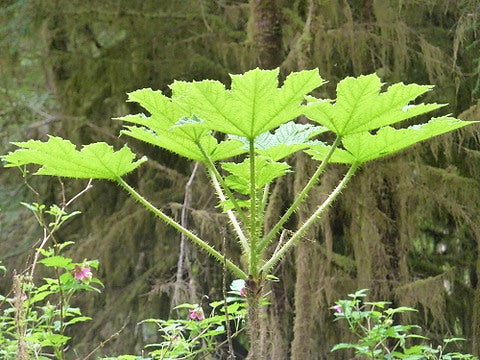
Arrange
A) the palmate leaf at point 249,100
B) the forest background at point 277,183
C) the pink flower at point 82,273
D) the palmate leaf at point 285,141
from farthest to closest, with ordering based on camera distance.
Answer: the forest background at point 277,183 → the pink flower at point 82,273 → the palmate leaf at point 285,141 → the palmate leaf at point 249,100

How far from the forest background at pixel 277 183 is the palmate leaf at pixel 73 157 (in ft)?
5.98

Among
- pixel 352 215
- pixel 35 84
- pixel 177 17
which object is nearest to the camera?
pixel 352 215

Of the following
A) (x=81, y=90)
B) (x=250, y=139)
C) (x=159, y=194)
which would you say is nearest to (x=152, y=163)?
(x=159, y=194)

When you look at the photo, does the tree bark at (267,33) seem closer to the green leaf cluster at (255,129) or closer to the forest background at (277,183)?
the forest background at (277,183)

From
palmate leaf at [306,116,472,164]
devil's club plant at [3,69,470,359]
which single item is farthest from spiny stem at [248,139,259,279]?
palmate leaf at [306,116,472,164]

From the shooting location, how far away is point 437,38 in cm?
345

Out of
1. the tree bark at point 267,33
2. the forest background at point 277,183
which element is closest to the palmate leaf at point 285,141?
the forest background at point 277,183

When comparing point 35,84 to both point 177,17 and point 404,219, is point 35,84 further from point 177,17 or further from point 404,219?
point 404,219

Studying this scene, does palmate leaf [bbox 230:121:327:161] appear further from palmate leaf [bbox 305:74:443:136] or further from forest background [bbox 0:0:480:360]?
forest background [bbox 0:0:480:360]

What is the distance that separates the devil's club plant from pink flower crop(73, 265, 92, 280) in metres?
0.91

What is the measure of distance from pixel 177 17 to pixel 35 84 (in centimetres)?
111

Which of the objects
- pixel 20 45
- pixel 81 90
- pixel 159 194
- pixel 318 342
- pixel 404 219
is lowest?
pixel 318 342

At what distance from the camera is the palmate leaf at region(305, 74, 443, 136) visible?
76 centimetres

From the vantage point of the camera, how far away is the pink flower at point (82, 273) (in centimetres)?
170
